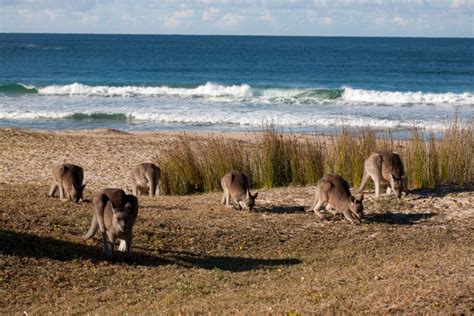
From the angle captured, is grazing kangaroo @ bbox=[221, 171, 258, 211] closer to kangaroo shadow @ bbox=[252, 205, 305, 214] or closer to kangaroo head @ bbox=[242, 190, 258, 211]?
kangaroo head @ bbox=[242, 190, 258, 211]

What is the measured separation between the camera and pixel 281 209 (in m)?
14.7

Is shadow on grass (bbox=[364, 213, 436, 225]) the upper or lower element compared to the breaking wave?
upper

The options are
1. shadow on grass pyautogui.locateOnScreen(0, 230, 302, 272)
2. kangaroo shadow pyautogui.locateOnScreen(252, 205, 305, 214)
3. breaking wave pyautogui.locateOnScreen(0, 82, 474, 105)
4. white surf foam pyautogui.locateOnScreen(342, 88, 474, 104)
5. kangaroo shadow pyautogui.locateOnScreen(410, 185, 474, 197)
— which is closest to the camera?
shadow on grass pyautogui.locateOnScreen(0, 230, 302, 272)

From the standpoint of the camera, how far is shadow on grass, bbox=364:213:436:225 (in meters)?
14.0

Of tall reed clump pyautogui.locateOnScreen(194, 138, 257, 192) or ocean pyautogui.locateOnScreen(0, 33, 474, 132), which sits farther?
ocean pyautogui.locateOnScreen(0, 33, 474, 132)

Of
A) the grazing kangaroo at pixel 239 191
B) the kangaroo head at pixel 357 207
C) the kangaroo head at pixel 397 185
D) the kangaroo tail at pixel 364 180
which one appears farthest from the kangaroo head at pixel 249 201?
the kangaroo head at pixel 397 185

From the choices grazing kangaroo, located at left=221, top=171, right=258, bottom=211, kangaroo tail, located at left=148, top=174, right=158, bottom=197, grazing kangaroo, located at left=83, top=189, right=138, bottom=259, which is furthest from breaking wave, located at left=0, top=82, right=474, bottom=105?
grazing kangaroo, located at left=83, top=189, right=138, bottom=259

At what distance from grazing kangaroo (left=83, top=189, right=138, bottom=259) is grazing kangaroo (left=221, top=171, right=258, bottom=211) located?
10.4 ft

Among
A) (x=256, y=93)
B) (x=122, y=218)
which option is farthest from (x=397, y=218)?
(x=256, y=93)

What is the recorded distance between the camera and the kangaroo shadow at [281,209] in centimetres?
1453

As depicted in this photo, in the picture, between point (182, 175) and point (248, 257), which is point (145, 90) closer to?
point (182, 175)

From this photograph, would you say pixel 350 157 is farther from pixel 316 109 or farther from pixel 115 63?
pixel 115 63

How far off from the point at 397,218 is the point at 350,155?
298 centimetres

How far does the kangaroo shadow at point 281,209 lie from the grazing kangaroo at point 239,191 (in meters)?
0.29
